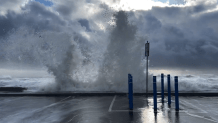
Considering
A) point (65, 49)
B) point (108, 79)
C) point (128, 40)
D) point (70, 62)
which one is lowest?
point (108, 79)

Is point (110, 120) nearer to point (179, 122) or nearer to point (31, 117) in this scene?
point (179, 122)

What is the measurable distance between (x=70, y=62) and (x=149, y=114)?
1356 cm

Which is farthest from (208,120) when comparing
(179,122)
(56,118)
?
(56,118)

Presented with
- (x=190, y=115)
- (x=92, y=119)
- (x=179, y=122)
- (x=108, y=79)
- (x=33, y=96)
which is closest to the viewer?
(x=179, y=122)

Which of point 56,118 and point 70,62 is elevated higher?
point 70,62

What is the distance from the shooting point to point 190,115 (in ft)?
21.7

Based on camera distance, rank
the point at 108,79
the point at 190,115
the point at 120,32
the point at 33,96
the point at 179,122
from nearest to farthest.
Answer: the point at 179,122
the point at 190,115
the point at 33,96
the point at 108,79
the point at 120,32

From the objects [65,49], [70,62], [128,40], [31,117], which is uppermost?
[128,40]

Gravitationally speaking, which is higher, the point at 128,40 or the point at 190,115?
the point at 128,40

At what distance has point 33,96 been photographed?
12.6m

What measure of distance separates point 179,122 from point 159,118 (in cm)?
73

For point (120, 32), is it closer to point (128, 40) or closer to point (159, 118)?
point (128, 40)

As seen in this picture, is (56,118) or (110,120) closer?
(110,120)

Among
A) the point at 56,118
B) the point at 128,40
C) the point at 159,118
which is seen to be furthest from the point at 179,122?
the point at 128,40
